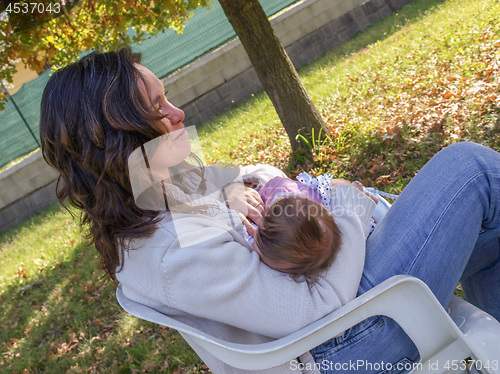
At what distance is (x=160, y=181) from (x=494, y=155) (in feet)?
4.09

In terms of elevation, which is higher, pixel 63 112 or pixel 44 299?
pixel 63 112

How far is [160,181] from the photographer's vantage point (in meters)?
1.71

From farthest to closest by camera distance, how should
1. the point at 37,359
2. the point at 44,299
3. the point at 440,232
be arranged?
1. the point at 44,299
2. the point at 37,359
3. the point at 440,232

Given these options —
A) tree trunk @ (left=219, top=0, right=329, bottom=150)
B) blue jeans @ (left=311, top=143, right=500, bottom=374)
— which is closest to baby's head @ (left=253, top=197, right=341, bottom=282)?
blue jeans @ (left=311, top=143, right=500, bottom=374)

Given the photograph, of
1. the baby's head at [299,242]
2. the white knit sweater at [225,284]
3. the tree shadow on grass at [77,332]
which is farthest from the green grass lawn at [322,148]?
the baby's head at [299,242]

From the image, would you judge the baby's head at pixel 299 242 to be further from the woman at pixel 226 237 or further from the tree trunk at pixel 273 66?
the tree trunk at pixel 273 66

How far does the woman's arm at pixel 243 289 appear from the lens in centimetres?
139

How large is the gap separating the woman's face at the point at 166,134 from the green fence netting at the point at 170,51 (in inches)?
270

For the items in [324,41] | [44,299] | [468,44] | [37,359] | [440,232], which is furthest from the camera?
[324,41]

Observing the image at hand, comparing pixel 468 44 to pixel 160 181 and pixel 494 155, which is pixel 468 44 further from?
pixel 160 181

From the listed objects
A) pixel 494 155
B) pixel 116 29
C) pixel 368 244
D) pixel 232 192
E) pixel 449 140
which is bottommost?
pixel 449 140

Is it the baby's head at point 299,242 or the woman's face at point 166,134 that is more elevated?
the woman's face at point 166,134

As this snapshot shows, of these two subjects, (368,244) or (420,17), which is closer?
(368,244)

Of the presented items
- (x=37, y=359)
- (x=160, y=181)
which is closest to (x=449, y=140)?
(x=160, y=181)
